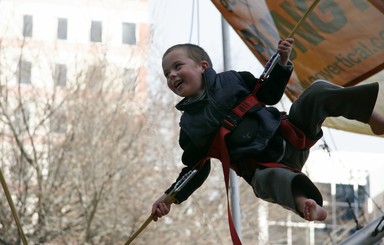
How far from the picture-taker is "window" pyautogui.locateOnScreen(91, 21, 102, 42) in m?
15.5

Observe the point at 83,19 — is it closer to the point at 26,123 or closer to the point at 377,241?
the point at 26,123

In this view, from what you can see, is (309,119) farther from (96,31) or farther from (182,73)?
(96,31)

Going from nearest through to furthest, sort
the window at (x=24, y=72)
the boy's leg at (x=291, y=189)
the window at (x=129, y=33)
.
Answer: the boy's leg at (x=291, y=189) < the window at (x=24, y=72) < the window at (x=129, y=33)

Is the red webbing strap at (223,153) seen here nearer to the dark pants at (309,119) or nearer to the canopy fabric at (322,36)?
the dark pants at (309,119)

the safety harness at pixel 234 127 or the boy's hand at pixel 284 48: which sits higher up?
the boy's hand at pixel 284 48

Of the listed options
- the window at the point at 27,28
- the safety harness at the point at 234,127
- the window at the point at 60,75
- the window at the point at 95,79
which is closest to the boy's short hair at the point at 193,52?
the safety harness at the point at 234,127

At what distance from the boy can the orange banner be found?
61.8 inches

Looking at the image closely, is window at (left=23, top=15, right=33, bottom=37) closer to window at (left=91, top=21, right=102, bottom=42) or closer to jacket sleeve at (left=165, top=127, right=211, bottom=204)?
window at (left=91, top=21, right=102, bottom=42)

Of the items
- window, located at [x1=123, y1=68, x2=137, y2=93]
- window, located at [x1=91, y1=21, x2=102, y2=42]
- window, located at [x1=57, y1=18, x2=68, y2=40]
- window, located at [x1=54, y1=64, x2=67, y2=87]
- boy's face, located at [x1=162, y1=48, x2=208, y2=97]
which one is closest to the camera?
boy's face, located at [x1=162, y1=48, x2=208, y2=97]

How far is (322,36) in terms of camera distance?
206 inches

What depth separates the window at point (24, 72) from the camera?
44.3 feet

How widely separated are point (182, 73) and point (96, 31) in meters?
12.9

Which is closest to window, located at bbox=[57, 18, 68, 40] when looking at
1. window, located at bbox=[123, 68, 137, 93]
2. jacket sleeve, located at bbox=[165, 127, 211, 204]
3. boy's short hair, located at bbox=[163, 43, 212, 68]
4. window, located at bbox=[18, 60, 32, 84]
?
window, located at bbox=[123, 68, 137, 93]

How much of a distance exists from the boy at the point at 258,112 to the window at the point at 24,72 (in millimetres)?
10112
